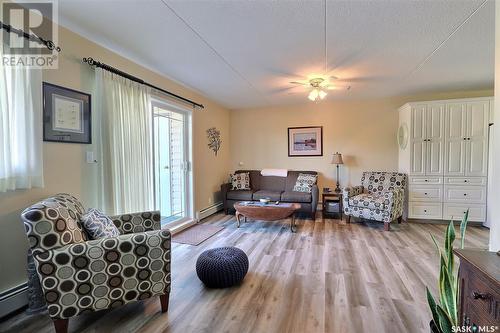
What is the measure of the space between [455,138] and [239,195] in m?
3.96

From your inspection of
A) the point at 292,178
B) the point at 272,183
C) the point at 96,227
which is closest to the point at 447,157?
the point at 292,178

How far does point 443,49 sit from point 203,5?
8.65 feet

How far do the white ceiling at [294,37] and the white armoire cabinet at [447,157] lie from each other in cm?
52

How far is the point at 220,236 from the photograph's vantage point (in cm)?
375

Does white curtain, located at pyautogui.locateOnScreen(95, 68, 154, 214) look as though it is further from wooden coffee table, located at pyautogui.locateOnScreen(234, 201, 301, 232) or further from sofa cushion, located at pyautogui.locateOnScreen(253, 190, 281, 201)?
sofa cushion, located at pyautogui.locateOnScreen(253, 190, 281, 201)

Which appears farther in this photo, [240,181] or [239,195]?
[240,181]

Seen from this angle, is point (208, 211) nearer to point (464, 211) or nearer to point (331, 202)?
point (331, 202)

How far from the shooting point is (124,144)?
272 cm

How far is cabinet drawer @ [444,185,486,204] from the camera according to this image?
4.08 metres

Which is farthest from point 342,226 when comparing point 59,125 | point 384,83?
point 59,125

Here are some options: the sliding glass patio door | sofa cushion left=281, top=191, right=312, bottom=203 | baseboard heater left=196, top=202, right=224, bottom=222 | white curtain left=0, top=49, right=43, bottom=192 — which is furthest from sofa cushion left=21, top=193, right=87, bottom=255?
sofa cushion left=281, top=191, right=312, bottom=203

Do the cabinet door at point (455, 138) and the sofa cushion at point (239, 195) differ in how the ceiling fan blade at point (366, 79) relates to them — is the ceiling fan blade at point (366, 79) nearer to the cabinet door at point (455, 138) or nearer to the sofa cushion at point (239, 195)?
the cabinet door at point (455, 138)

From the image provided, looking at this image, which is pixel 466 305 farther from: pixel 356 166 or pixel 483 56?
pixel 356 166

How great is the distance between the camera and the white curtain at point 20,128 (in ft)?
5.85
